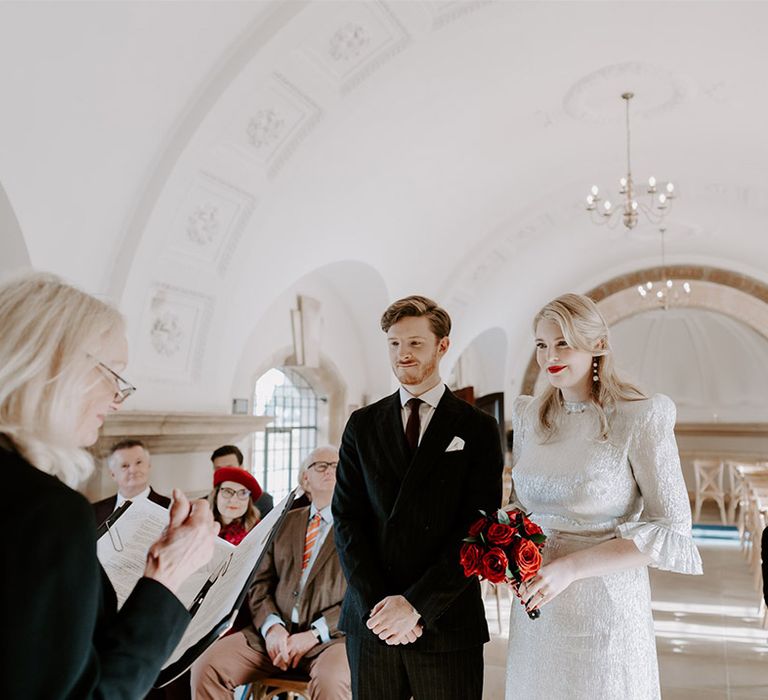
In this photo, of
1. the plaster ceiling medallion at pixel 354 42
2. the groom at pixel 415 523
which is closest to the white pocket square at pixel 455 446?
the groom at pixel 415 523

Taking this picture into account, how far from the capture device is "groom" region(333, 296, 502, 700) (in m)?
2.25

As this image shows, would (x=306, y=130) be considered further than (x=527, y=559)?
Yes

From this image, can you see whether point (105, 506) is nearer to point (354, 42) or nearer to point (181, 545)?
point (181, 545)

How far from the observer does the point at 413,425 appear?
248 centimetres

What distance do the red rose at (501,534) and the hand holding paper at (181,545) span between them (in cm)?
86

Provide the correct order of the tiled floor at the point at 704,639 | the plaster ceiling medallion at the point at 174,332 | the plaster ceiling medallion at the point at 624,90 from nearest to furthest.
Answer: the tiled floor at the point at 704,639
the plaster ceiling medallion at the point at 174,332
the plaster ceiling medallion at the point at 624,90

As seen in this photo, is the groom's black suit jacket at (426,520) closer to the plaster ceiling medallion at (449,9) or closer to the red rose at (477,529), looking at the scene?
the red rose at (477,529)

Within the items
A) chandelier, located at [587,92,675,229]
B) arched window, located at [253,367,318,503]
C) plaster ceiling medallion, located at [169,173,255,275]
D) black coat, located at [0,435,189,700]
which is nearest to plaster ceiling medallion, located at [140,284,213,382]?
plaster ceiling medallion, located at [169,173,255,275]

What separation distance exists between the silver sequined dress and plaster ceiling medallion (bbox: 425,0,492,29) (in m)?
3.91

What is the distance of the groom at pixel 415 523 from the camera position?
225 centimetres

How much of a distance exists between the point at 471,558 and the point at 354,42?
4.25m

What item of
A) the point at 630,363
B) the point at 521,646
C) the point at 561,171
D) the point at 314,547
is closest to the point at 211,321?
the point at 314,547

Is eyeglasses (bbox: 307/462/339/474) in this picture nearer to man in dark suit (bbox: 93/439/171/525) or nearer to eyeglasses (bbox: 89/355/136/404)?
man in dark suit (bbox: 93/439/171/525)

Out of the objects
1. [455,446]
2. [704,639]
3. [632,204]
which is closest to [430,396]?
[455,446]
